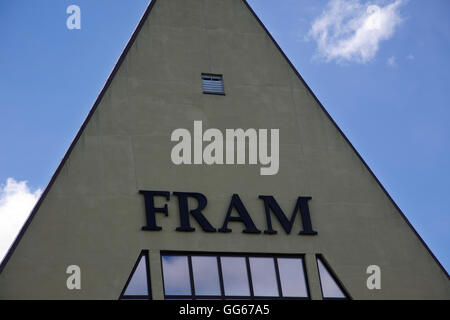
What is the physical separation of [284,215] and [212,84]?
19.4 ft

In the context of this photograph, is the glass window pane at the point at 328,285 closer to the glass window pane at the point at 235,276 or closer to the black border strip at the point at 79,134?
the glass window pane at the point at 235,276

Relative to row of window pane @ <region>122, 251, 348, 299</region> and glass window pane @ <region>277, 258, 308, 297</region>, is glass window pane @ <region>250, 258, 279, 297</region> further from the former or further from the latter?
glass window pane @ <region>277, 258, 308, 297</region>

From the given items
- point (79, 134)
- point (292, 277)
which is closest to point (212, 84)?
point (79, 134)

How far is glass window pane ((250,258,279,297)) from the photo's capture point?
79.5 ft

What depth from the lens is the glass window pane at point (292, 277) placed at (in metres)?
24.5

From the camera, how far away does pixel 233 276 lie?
2423cm

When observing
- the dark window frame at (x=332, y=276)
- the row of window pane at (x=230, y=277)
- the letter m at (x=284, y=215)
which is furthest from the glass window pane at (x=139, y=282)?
the dark window frame at (x=332, y=276)

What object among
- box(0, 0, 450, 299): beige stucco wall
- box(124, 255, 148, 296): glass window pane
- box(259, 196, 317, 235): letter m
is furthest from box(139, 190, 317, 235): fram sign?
box(124, 255, 148, 296): glass window pane

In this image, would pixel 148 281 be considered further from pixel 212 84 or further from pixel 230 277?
pixel 212 84

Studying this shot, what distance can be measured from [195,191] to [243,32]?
26.1 ft
